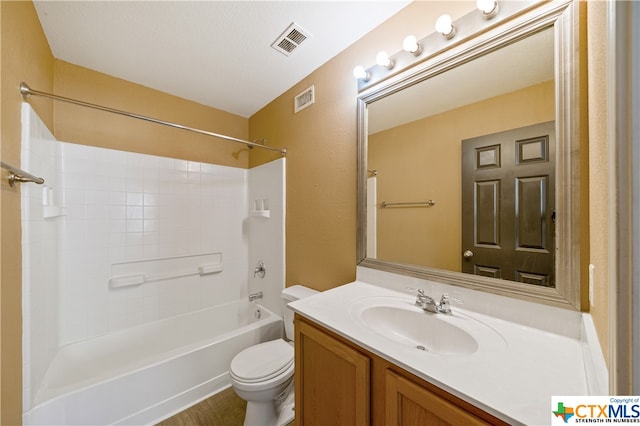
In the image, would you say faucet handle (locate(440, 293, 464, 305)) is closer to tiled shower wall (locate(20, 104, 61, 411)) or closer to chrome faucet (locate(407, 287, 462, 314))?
chrome faucet (locate(407, 287, 462, 314))

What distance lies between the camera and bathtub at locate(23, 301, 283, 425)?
127 cm

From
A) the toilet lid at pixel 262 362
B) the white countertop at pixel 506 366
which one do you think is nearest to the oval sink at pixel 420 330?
the white countertop at pixel 506 366

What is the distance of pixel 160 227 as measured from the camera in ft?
6.90

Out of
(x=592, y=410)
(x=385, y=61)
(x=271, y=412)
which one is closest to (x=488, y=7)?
(x=385, y=61)

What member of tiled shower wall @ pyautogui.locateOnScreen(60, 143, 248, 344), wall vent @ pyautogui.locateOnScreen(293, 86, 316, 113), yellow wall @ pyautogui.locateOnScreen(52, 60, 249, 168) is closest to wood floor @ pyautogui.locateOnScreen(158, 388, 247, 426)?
tiled shower wall @ pyautogui.locateOnScreen(60, 143, 248, 344)

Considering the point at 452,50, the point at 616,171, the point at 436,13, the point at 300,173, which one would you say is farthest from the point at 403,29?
the point at 616,171

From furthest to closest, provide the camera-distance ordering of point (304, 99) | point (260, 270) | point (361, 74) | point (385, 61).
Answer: point (260, 270)
point (304, 99)
point (361, 74)
point (385, 61)

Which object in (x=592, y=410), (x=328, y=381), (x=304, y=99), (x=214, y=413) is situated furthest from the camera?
(x=304, y=99)

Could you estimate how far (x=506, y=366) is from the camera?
2.15ft

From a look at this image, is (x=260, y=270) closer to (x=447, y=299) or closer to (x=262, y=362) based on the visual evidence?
(x=262, y=362)

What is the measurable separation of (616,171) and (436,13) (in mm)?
1190

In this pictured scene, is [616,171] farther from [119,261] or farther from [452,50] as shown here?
[119,261]

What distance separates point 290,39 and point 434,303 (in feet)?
5.49

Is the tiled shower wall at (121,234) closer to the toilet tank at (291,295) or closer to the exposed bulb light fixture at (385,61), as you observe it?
the toilet tank at (291,295)
